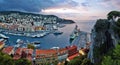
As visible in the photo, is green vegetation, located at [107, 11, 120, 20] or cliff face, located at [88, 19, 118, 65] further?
green vegetation, located at [107, 11, 120, 20]

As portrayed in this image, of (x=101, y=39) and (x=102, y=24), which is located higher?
(x=102, y=24)

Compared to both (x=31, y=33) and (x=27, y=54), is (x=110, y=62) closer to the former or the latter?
(x=27, y=54)

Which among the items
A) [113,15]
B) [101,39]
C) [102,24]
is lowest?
[101,39]

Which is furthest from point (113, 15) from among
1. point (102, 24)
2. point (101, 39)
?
point (101, 39)

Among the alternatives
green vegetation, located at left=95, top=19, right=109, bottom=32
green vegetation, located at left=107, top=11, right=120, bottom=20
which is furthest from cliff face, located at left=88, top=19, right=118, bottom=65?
green vegetation, located at left=107, top=11, right=120, bottom=20

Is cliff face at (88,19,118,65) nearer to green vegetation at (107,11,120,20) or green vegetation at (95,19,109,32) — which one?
green vegetation at (95,19,109,32)

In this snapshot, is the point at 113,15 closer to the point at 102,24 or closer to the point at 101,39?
the point at 102,24

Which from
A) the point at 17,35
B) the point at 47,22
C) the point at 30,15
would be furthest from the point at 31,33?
the point at 30,15

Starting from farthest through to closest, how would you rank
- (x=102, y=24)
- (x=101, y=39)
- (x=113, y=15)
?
1. (x=113, y=15)
2. (x=101, y=39)
3. (x=102, y=24)

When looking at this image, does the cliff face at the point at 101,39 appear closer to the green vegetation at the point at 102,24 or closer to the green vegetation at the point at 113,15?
the green vegetation at the point at 102,24
